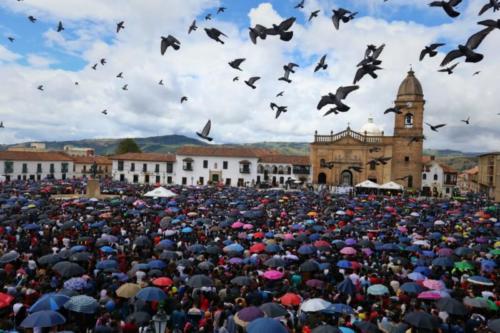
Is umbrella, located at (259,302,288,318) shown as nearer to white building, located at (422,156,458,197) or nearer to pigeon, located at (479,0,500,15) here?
pigeon, located at (479,0,500,15)

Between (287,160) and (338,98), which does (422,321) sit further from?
(287,160)

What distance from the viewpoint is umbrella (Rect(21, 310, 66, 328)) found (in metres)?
6.79

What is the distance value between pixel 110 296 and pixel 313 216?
16.3 m

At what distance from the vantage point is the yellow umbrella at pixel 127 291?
8961 millimetres

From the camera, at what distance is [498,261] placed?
14.6m

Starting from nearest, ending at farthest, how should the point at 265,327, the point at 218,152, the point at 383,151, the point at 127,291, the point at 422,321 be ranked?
the point at 265,327 → the point at 422,321 → the point at 127,291 → the point at 383,151 → the point at 218,152

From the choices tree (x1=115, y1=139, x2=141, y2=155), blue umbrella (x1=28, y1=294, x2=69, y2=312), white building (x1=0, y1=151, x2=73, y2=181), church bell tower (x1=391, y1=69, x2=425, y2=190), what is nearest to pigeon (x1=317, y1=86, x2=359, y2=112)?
blue umbrella (x1=28, y1=294, x2=69, y2=312)

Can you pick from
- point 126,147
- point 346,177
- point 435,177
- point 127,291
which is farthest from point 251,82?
point 126,147

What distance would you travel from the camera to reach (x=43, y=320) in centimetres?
686

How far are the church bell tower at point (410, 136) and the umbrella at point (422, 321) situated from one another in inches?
2140

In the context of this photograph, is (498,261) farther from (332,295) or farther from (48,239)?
(48,239)

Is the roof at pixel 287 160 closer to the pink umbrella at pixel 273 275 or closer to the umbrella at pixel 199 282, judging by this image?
the pink umbrella at pixel 273 275

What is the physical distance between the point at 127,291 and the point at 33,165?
65613 millimetres

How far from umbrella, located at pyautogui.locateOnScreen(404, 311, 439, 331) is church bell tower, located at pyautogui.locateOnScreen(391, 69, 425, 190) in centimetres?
5436
